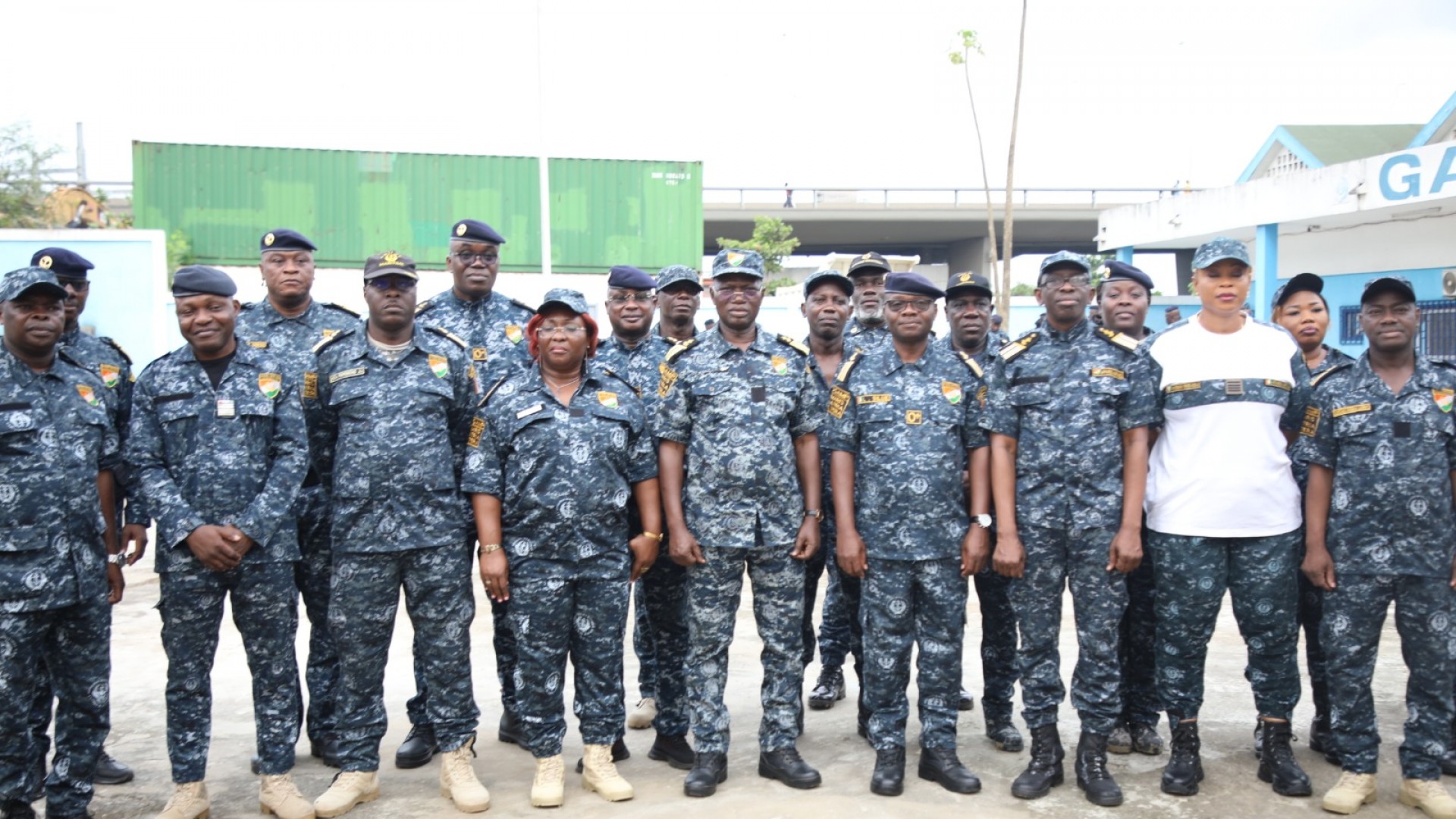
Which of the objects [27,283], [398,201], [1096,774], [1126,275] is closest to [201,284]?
[27,283]

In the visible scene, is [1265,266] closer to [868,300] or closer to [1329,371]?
[868,300]

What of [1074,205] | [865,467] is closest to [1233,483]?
[865,467]

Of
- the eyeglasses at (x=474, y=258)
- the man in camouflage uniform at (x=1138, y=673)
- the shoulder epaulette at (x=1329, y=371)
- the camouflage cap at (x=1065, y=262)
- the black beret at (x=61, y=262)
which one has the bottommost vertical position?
the man in camouflage uniform at (x=1138, y=673)

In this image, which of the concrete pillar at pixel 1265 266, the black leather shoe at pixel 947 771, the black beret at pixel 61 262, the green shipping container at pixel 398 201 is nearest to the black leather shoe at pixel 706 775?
the black leather shoe at pixel 947 771

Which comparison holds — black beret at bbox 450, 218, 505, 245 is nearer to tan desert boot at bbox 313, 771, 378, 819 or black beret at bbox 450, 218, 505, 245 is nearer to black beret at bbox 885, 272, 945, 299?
black beret at bbox 885, 272, 945, 299

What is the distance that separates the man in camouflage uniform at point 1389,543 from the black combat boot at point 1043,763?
38.9 inches

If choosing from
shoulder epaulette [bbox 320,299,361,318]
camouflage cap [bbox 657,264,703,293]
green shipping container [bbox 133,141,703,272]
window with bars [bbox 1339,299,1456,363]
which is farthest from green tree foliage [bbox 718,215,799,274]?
shoulder epaulette [bbox 320,299,361,318]

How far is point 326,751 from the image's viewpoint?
4941 mm

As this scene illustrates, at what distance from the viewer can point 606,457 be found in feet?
14.8

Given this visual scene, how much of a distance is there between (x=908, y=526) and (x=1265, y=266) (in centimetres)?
1443

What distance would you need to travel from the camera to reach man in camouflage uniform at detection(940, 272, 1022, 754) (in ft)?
16.8

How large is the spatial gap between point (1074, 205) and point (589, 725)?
1437 inches

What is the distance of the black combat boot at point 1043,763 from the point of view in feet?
14.7

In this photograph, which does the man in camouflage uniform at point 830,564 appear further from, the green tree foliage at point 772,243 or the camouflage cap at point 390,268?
the green tree foliage at point 772,243
